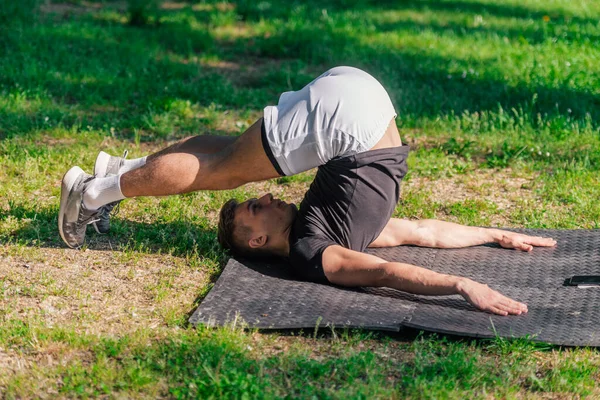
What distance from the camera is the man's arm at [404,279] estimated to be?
4223 millimetres

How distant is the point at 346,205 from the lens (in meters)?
4.69

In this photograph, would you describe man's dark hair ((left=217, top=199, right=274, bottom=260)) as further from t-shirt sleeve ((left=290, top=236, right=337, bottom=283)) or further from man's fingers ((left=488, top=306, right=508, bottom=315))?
man's fingers ((left=488, top=306, right=508, bottom=315))

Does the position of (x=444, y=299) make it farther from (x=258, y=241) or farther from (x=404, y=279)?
(x=258, y=241)

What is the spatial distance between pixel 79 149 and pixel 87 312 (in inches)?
105

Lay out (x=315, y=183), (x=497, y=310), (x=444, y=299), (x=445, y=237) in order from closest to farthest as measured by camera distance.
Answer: (x=497, y=310)
(x=444, y=299)
(x=315, y=183)
(x=445, y=237)

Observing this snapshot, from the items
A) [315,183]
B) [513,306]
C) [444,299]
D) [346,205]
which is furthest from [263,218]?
[513,306]

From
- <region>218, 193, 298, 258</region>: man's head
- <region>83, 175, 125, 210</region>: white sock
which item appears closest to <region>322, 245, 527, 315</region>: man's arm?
<region>218, 193, 298, 258</region>: man's head

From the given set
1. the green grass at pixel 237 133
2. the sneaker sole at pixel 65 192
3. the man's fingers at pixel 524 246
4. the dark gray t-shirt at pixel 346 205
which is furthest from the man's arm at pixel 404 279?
the sneaker sole at pixel 65 192

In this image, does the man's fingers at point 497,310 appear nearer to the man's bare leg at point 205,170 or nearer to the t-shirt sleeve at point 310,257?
the t-shirt sleeve at point 310,257

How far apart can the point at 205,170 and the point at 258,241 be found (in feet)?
1.70

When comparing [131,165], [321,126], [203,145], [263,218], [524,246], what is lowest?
[524,246]

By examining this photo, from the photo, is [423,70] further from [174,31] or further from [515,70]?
[174,31]

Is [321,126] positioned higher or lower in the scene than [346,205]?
higher

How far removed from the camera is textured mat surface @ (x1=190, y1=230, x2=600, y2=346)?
13.5ft
